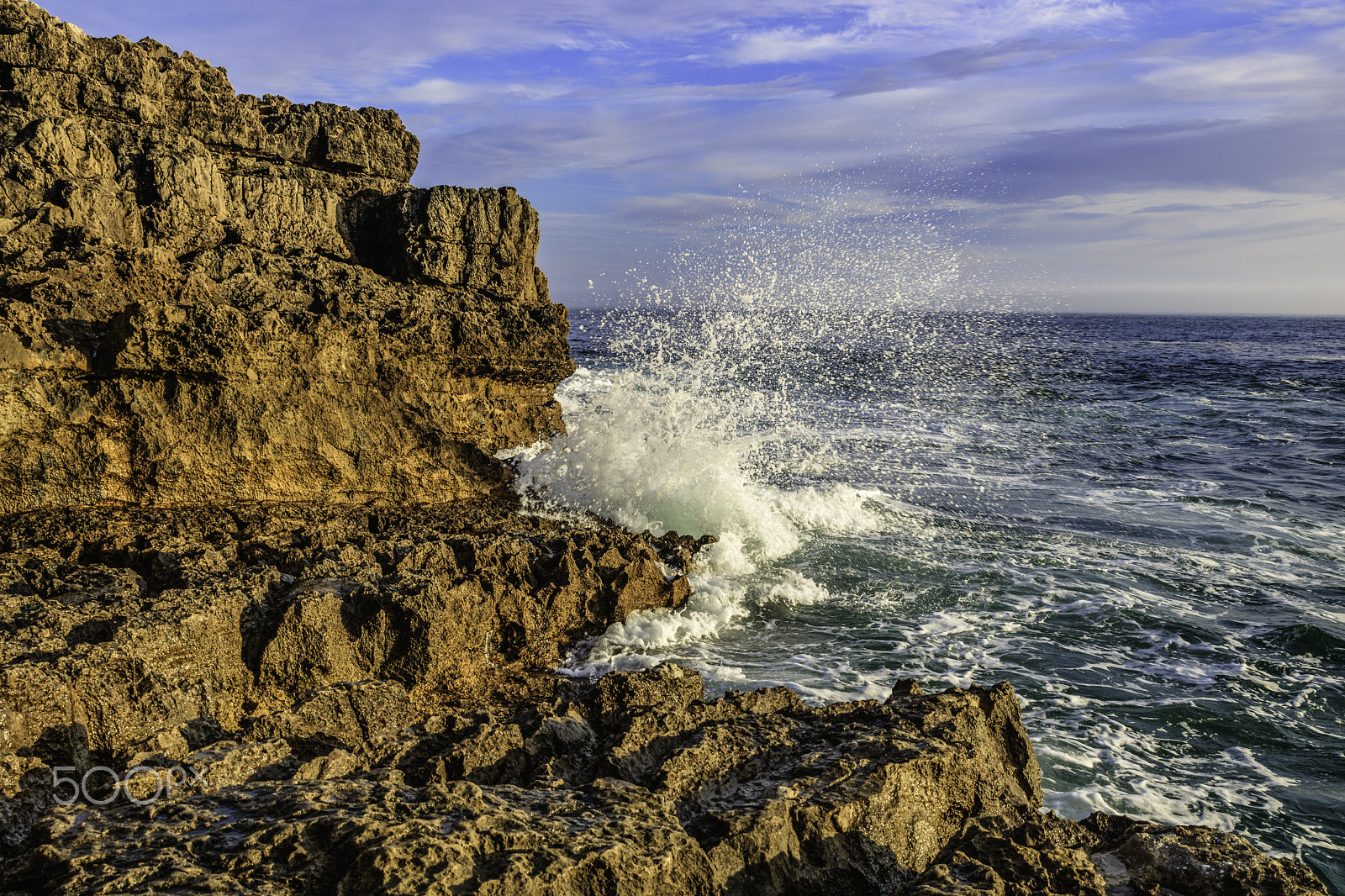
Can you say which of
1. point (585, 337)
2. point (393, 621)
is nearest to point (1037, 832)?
point (393, 621)

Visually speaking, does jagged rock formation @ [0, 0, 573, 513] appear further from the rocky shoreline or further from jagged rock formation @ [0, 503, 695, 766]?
jagged rock formation @ [0, 503, 695, 766]

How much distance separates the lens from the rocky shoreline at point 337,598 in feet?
8.11

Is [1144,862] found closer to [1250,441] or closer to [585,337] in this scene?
[1250,441]

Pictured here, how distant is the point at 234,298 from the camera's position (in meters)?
6.93

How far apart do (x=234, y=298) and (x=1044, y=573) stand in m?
8.26

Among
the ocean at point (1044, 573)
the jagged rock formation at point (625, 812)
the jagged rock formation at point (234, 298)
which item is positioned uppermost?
the jagged rock formation at point (234, 298)

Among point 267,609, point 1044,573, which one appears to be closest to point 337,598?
point 267,609

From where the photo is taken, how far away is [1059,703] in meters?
5.54
